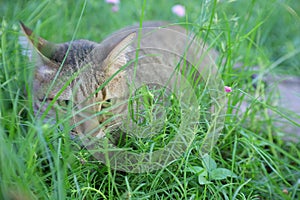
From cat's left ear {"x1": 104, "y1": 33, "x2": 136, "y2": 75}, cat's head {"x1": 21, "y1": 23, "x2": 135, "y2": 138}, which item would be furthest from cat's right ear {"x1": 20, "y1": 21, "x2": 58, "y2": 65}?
cat's left ear {"x1": 104, "y1": 33, "x2": 136, "y2": 75}

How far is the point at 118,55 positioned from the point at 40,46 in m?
0.36

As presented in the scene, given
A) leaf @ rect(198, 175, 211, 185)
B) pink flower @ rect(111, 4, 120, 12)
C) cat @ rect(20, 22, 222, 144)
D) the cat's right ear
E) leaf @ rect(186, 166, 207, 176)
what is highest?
pink flower @ rect(111, 4, 120, 12)

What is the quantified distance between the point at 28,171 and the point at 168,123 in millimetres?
573

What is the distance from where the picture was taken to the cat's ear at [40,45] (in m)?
1.65

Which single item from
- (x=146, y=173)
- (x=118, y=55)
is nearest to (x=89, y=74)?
(x=118, y=55)

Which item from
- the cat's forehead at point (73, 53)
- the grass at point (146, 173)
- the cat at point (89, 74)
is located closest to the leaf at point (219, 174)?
the grass at point (146, 173)

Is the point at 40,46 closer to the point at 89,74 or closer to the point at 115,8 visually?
the point at 89,74

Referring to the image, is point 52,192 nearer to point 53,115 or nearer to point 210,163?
point 53,115

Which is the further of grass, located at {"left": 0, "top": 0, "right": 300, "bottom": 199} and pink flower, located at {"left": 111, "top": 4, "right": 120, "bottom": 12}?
pink flower, located at {"left": 111, "top": 4, "right": 120, "bottom": 12}

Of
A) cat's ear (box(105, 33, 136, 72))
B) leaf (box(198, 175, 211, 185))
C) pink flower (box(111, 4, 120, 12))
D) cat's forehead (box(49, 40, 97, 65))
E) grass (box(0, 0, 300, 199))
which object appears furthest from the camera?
pink flower (box(111, 4, 120, 12))

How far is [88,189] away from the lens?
1427mm

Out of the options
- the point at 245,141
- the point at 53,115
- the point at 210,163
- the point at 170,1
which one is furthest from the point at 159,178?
the point at 170,1

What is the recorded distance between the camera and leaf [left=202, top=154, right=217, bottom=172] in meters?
1.56

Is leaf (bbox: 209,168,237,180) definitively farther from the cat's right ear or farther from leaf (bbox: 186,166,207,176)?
the cat's right ear
